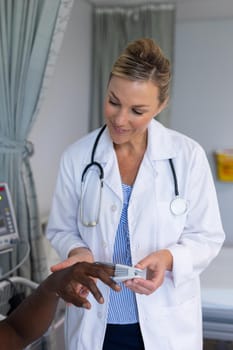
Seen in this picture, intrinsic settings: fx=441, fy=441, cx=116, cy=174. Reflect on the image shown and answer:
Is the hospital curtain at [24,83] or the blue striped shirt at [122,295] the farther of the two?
the hospital curtain at [24,83]

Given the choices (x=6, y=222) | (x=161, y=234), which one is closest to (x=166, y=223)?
(x=161, y=234)

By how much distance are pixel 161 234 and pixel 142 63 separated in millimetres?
463

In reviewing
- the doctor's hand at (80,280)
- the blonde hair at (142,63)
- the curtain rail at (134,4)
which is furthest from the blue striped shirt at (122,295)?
the curtain rail at (134,4)

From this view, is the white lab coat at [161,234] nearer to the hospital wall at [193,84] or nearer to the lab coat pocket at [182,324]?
the lab coat pocket at [182,324]

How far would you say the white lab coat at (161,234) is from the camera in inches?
47.5

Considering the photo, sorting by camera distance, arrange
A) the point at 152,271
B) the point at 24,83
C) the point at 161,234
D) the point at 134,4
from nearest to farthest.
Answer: the point at 152,271
the point at 161,234
the point at 24,83
the point at 134,4

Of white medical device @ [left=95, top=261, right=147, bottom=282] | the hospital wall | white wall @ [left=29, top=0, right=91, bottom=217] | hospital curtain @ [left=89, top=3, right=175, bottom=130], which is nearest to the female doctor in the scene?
white medical device @ [left=95, top=261, right=147, bottom=282]

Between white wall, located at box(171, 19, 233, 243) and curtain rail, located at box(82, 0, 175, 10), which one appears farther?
white wall, located at box(171, 19, 233, 243)

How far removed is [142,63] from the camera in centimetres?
113

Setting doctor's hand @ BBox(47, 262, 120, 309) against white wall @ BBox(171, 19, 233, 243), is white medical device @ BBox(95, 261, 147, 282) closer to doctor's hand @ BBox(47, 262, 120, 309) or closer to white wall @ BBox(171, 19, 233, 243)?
doctor's hand @ BBox(47, 262, 120, 309)

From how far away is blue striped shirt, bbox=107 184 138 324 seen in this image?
1218 mm

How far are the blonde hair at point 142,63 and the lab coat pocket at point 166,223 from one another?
0.33 metres

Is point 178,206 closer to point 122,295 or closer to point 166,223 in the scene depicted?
point 166,223

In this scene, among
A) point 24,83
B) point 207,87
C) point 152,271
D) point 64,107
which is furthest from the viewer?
point 207,87
